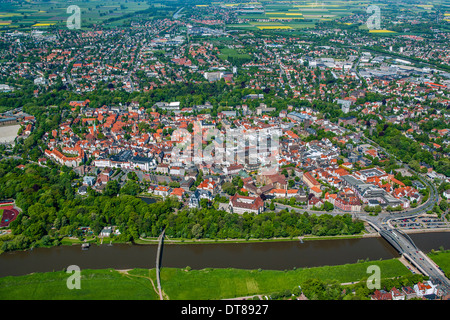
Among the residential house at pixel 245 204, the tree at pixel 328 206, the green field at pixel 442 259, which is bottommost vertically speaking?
the green field at pixel 442 259

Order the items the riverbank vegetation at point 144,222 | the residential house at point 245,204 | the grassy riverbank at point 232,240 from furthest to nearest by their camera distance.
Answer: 1. the residential house at point 245,204
2. the riverbank vegetation at point 144,222
3. the grassy riverbank at point 232,240

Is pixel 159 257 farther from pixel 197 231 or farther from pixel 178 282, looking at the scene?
pixel 197 231

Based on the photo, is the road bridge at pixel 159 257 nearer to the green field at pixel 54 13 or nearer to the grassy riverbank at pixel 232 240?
the grassy riverbank at pixel 232 240

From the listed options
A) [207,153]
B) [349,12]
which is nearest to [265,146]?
[207,153]

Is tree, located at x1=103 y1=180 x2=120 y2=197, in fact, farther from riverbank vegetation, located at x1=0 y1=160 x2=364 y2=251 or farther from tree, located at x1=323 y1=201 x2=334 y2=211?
tree, located at x1=323 y1=201 x2=334 y2=211

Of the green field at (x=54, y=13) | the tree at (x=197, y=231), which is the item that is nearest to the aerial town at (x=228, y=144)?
the tree at (x=197, y=231)

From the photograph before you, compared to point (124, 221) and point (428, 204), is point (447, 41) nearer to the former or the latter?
point (428, 204)

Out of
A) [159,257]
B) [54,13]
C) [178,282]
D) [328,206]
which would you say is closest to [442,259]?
[328,206]
